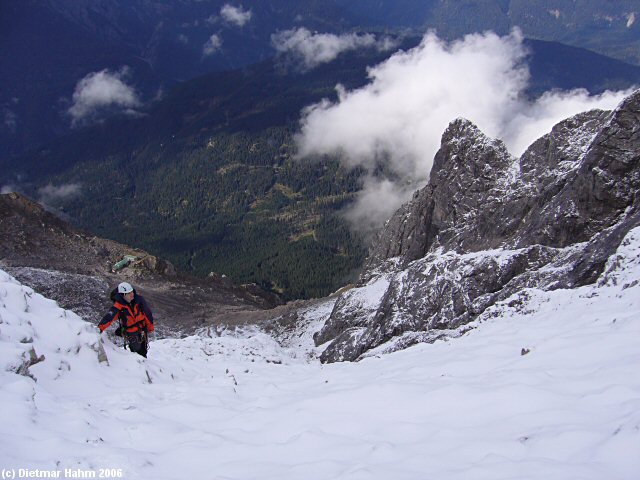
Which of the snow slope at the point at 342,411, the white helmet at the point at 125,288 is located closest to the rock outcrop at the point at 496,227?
the snow slope at the point at 342,411

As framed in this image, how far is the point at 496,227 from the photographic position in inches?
1270

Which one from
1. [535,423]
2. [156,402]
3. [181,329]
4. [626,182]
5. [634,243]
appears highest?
[181,329]

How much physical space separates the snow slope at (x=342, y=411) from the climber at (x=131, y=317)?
91 centimetres

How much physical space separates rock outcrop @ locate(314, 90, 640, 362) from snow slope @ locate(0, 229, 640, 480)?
30.9 ft

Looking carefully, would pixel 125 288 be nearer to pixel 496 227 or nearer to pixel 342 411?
pixel 342 411

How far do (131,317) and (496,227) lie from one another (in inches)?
953

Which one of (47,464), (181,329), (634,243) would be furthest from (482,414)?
(181,329)

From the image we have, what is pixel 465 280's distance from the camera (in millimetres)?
27703

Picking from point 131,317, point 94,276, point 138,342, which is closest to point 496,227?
point 138,342

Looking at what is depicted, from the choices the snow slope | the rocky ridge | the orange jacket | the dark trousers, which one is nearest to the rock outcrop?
the snow slope

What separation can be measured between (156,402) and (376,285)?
109 feet

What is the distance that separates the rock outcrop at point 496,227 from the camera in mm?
24469

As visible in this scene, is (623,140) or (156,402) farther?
(623,140)

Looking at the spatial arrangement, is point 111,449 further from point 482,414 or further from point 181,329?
point 181,329
